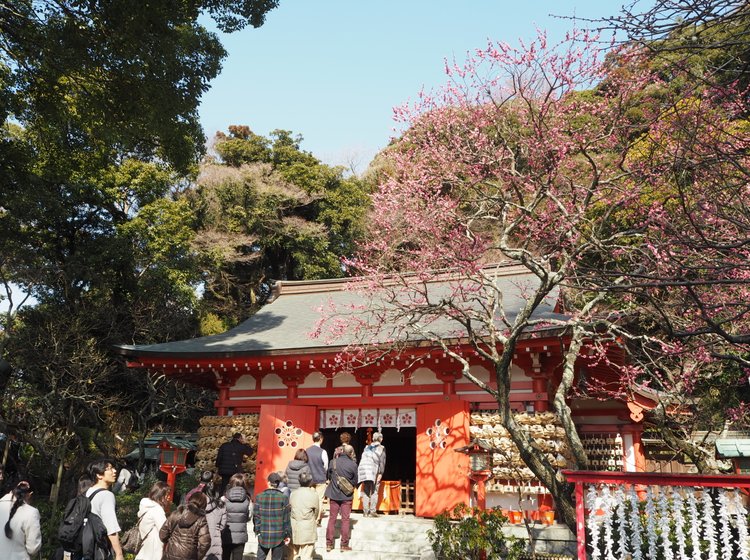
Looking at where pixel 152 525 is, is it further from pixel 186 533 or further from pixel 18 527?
pixel 18 527

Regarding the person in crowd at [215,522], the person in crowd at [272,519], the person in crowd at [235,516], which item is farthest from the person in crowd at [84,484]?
the person in crowd at [272,519]

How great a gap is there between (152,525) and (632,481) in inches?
179

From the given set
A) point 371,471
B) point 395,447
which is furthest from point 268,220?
point 371,471

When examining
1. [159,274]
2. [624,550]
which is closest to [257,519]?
[624,550]

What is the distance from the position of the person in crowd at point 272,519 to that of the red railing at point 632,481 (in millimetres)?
3137

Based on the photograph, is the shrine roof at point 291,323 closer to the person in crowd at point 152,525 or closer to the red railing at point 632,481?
the red railing at point 632,481

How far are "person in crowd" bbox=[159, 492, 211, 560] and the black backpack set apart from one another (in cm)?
49

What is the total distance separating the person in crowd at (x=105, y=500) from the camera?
505 cm

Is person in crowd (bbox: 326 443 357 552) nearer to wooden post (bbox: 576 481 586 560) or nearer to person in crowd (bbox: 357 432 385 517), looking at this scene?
person in crowd (bbox: 357 432 385 517)

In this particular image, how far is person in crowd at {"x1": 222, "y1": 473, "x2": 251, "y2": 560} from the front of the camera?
648 cm

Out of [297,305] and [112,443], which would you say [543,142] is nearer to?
[297,305]

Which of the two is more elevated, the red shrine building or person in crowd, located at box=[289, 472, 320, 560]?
the red shrine building

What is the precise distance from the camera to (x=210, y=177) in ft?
82.2

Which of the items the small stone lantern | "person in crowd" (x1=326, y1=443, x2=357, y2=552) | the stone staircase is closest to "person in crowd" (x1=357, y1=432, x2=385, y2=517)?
the stone staircase
